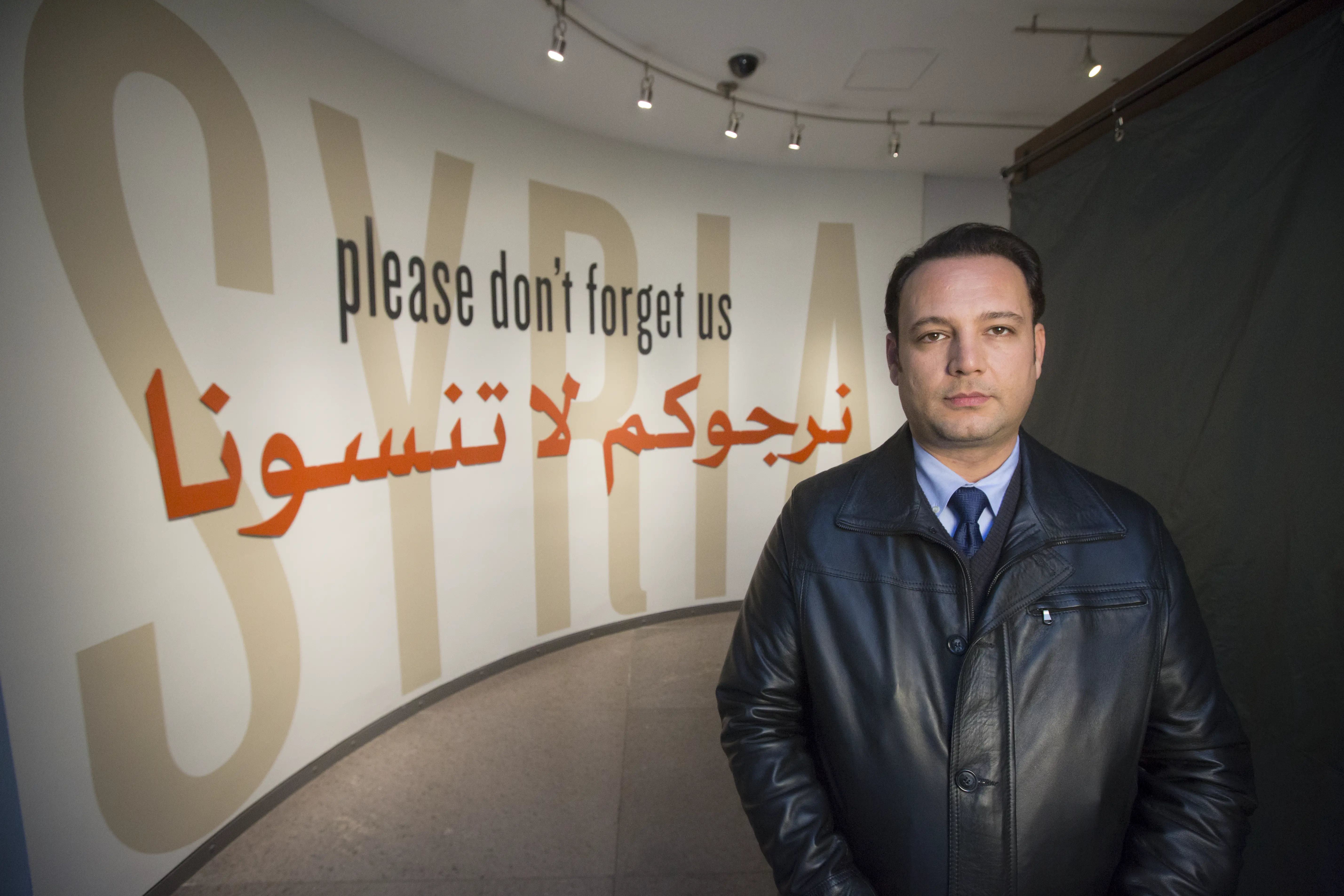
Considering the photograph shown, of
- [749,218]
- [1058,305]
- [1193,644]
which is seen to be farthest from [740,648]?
[749,218]

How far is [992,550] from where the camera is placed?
1.00 meters

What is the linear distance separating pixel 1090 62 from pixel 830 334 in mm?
1974

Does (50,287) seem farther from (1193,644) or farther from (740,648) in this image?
(1193,644)

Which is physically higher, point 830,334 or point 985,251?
point 830,334

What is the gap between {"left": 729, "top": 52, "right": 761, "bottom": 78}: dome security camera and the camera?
2750mm

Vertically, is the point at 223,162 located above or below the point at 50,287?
above

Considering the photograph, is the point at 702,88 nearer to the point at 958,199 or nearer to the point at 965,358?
the point at 958,199

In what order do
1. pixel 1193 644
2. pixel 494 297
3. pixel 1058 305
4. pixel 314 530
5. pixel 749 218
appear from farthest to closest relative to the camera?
1. pixel 749 218
2. pixel 494 297
3. pixel 314 530
4. pixel 1058 305
5. pixel 1193 644

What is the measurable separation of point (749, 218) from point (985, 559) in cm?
352

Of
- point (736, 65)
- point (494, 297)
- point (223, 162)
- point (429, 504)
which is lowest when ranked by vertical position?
point (429, 504)

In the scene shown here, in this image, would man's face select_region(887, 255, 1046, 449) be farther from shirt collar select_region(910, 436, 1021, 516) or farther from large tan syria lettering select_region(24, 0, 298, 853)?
large tan syria lettering select_region(24, 0, 298, 853)

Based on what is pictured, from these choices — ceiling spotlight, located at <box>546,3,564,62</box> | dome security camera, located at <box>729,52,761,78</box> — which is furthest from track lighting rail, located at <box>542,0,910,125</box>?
dome security camera, located at <box>729,52,761,78</box>

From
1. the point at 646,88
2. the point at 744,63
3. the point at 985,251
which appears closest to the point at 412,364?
the point at 646,88

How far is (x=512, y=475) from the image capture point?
129 inches
